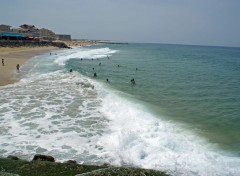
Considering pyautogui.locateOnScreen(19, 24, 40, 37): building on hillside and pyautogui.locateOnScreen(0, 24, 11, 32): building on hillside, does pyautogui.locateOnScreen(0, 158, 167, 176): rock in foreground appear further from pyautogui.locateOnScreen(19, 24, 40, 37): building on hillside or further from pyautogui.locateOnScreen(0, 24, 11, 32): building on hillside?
pyautogui.locateOnScreen(19, 24, 40, 37): building on hillside

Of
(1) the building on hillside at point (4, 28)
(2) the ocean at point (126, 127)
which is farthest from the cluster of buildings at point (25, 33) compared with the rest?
(2) the ocean at point (126, 127)

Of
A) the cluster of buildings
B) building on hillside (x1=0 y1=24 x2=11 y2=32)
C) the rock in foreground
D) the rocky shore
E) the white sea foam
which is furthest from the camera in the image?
building on hillside (x1=0 y1=24 x2=11 y2=32)

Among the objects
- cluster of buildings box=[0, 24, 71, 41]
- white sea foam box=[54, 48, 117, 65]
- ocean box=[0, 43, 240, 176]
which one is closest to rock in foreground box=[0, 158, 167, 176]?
→ ocean box=[0, 43, 240, 176]

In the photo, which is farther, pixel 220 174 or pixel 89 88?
pixel 89 88

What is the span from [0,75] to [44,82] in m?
6.39

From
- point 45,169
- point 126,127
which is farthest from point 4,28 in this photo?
point 45,169

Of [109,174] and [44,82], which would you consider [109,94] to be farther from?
[109,174]

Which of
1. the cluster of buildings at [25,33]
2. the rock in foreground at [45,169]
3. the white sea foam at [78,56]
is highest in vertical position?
the cluster of buildings at [25,33]

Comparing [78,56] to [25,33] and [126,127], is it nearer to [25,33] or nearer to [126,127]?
[126,127]

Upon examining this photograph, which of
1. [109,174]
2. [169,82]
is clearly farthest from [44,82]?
[109,174]

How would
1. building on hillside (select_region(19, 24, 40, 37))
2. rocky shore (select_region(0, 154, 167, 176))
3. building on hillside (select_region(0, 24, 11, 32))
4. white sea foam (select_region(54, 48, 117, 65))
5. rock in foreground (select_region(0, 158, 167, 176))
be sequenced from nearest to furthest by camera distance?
rocky shore (select_region(0, 154, 167, 176)), rock in foreground (select_region(0, 158, 167, 176)), white sea foam (select_region(54, 48, 117, 65)), building on hillside (select_region(0, 24, 11, 32)), building on hillside (select_region(19, 24, 40, 37))

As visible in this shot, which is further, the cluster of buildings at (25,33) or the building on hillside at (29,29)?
the building on hillside at (29,29)

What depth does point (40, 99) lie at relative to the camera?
23.0 m

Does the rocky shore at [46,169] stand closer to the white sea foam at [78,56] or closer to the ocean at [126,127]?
the ocean at [126,127]
